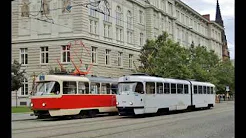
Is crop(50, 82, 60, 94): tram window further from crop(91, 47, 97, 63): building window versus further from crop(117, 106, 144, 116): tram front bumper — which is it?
crop(91, 47, 97, 63): building window

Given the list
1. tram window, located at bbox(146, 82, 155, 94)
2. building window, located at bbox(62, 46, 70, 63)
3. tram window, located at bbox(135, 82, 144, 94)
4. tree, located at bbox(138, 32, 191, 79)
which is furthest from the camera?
tree, located at bbox(138, 32, 191, 79)

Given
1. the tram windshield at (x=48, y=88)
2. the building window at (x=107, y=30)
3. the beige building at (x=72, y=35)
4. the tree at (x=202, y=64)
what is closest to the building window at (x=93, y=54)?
the beige building at (x=72, y=35)

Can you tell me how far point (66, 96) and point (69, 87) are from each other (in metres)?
0.71

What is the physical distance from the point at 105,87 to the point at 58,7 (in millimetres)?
22194

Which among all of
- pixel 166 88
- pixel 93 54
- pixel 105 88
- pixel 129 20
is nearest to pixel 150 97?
pixel 166 88

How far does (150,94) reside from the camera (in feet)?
82.3

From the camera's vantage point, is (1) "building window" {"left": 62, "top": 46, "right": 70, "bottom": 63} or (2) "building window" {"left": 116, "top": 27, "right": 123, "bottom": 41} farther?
(2) "building window" {"left": 116, "top": 27, "right": 123, "bottom": 41}

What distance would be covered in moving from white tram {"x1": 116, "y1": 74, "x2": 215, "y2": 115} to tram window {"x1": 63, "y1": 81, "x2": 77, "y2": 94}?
2871 mm

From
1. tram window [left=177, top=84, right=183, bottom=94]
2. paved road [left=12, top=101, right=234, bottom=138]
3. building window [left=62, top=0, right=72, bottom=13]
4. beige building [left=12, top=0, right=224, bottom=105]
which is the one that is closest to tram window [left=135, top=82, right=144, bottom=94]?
paved road [left=12, top=101, right=234, bottom=138]

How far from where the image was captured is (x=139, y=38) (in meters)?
58.5

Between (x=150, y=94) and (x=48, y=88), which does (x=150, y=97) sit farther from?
(x=48, y=88)

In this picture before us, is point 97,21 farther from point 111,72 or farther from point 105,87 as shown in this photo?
point 105,87

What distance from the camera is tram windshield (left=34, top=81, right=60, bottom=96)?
22.8 metres

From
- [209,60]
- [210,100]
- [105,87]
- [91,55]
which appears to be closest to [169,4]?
[209,60]
